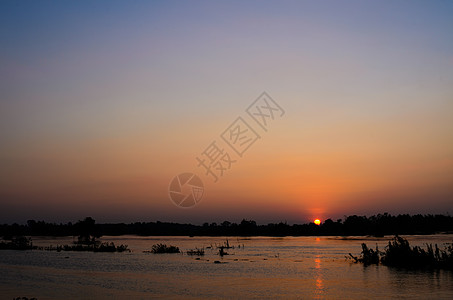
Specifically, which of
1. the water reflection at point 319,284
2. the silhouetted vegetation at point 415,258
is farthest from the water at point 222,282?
the silhouetted vegetation at point 415,258

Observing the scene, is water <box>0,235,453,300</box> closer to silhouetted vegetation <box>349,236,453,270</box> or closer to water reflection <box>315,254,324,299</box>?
water reflection <box>315,254,324,299</box>

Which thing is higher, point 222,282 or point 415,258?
point 415,258

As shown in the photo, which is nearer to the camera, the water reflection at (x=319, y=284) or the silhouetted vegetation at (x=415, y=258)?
the water reflection at (x=319, y=284)

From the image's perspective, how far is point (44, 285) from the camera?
37656 millimetres

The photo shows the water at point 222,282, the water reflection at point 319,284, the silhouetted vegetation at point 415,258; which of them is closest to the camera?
the water at point 222,282

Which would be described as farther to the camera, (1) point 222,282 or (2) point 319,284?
(1) point 222,282

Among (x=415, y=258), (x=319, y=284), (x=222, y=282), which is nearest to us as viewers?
(x=319, y=284)

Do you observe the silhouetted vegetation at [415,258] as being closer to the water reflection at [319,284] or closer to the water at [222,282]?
the water at [222,282]

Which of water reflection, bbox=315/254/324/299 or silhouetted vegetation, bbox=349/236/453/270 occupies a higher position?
silhouetted vegetation, bbox=349/236/453/270

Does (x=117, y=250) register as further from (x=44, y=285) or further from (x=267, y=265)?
(x=44, y=285)

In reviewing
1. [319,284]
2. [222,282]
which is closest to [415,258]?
[319,284]

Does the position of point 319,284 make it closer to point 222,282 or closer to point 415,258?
point 222,282

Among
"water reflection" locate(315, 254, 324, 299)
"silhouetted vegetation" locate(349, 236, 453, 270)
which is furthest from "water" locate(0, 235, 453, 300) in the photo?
"silhouetted vegetation" locate(349, 236, 453, 270)

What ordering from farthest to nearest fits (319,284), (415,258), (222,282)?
(415,258)
(222,282)
(319,284)
